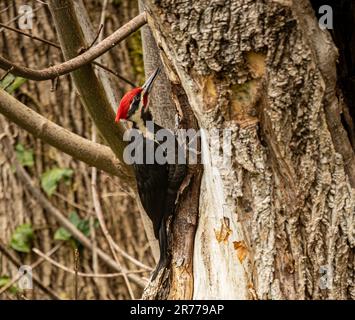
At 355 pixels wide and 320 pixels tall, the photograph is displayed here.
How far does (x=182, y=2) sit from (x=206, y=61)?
0.17m

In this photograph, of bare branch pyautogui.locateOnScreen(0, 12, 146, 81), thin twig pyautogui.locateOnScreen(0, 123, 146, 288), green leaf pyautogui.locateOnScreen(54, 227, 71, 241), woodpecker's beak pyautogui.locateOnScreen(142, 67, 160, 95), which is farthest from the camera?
green leaf pyautogui.locateOnScreen(54, 227, 71, 241)

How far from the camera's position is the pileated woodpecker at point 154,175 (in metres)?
2.43

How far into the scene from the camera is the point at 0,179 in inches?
160

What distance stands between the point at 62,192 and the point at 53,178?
11cm

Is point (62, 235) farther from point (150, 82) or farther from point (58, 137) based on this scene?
point (150, 82)

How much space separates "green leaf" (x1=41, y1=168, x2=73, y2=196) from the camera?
3.96 metres

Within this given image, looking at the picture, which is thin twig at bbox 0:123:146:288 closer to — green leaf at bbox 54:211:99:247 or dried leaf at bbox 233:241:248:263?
green leaf at bbox 54:211:99:247

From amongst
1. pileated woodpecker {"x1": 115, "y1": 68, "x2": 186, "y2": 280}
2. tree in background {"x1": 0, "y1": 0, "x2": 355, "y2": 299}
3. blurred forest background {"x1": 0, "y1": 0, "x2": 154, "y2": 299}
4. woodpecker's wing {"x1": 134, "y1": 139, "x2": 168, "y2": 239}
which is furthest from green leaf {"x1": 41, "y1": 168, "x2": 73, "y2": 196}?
tree in background {"x1": 0, "y1": 0, "x2": 355, "y2": 299}

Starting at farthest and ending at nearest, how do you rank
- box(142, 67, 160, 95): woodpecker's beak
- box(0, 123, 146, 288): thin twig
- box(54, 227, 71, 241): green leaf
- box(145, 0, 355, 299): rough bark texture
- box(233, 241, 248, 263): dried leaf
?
box(54, 227, 71, 241): green leaf, box(0, 123, 146, 288): thin twig, box(142, 67, 160, 95): woodpecker's beak, box(233, 241, 248, 263): dried leaf, box(145, 0, 355, 299): rough bark texture

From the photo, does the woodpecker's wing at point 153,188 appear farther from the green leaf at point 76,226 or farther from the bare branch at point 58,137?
the green leaf at point 76,226

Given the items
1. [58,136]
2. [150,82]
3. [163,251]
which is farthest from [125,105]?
[163,251]

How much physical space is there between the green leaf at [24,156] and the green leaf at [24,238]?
348mm
